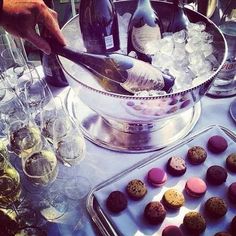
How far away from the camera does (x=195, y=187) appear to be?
0.76 meters

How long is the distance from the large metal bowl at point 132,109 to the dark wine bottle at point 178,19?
0.6 inches

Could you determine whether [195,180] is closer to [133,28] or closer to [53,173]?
[53,173]

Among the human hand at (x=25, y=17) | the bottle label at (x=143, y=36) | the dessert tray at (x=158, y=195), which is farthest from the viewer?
the bottle label at (x=143, y=36)

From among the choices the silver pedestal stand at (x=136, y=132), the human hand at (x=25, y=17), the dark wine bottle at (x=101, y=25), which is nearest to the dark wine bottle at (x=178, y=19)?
the dark wine bottle at (x=101, y=25)

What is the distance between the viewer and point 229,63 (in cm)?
99

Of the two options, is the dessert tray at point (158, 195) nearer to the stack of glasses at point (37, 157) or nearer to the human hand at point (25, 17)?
the stack of glasses at point (37, 157)

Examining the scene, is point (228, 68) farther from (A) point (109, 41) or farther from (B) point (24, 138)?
(B) point (24, 138)

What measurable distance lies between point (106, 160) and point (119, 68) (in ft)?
0.79

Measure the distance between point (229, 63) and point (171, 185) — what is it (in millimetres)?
417

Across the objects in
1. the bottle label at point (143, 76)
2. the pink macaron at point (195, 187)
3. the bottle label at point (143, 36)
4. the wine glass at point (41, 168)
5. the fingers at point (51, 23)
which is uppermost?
the fingers at point (51, 23)

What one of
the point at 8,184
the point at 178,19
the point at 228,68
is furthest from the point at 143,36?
the point at 8,184

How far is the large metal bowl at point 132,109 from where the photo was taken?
74 cm

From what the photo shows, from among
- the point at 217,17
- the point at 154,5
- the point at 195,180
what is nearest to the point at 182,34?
the point at 154,5

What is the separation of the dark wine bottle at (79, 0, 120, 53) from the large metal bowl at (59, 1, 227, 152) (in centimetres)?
3
